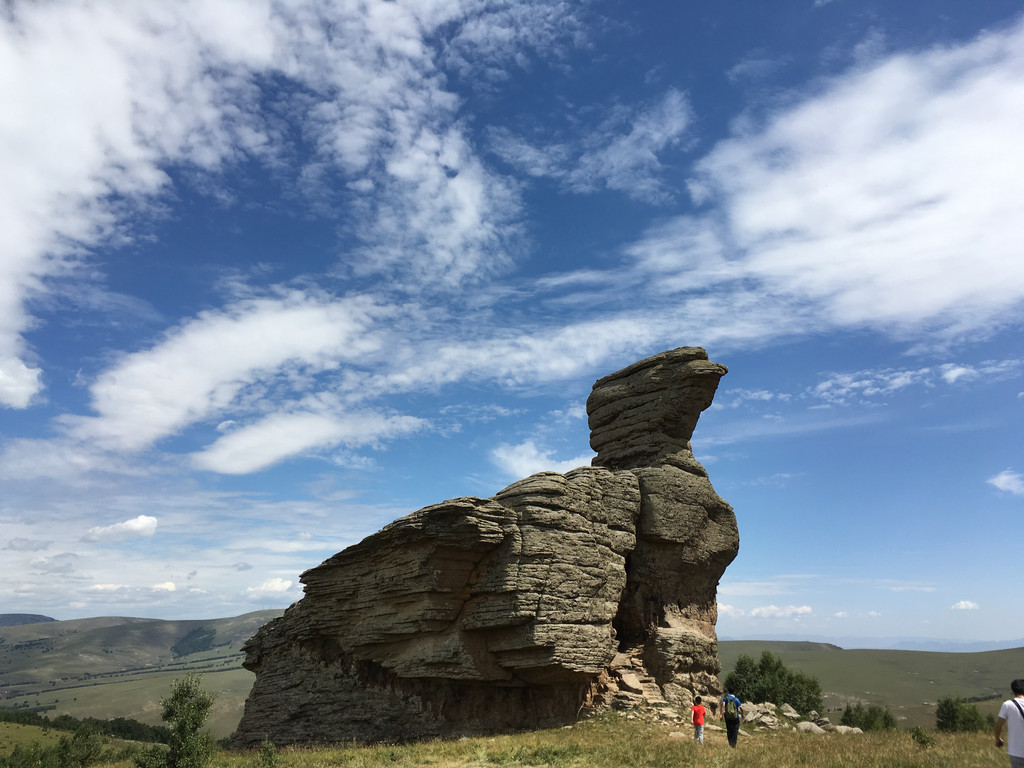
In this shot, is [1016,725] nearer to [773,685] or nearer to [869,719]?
[773,685]

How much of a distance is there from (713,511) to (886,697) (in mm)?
174059

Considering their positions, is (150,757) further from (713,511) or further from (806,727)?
(806,727)

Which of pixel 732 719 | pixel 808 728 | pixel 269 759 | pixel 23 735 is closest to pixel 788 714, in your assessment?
pixel 808 728

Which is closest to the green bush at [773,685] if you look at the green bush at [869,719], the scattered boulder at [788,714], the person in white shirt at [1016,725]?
the green bush at [869,719]

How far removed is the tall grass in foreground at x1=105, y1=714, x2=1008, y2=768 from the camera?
60.2 ft

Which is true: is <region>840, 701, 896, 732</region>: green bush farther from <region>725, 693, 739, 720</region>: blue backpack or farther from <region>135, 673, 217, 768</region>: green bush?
<region>135, 673, 217, 768</region>: green bush

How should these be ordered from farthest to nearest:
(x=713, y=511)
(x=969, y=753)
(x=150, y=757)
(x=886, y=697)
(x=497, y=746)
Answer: (x=886, y=697) < (x=713, y=511) < (x=497, y=746) < (x=150, y=757) < (x=969, y=753)

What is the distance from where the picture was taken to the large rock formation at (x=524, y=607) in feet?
93.4

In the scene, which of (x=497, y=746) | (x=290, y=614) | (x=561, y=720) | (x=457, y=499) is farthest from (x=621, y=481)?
(x=290, y=614)

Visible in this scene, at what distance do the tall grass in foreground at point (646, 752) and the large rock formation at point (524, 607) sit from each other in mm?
2864

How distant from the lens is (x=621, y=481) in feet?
110

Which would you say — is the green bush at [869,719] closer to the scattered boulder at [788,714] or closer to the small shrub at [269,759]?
the scattered boulder at [788,714]

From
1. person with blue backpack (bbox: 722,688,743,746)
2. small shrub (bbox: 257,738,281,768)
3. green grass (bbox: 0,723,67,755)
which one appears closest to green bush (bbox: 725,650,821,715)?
person with blue backpack (bbox: 722,688,743,746)

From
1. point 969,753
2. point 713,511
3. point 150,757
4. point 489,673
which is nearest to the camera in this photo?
point 969,753
